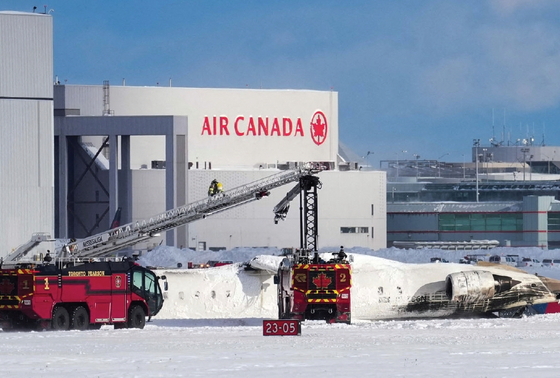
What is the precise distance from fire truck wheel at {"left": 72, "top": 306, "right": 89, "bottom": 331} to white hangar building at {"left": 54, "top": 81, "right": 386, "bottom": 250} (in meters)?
71.9

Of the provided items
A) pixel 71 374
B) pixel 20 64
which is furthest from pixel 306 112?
pixel 71 374

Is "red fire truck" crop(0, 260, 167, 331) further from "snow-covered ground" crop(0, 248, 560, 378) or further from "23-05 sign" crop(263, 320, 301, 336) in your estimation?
"23-05 sign" crop(263, 320, 301, 336)

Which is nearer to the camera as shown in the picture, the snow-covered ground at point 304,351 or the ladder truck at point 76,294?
the snow-covered ground at point 304,351

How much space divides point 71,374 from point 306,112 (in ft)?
375

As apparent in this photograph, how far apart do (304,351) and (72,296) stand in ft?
49.3

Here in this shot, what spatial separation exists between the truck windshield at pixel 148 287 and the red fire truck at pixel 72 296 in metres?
0.05

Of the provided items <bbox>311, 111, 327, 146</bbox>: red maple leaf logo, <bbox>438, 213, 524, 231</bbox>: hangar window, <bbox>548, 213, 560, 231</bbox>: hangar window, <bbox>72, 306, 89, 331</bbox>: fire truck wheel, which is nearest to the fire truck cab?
<bbox>72, 306, 89, 331</bbox>: fire truck wheel

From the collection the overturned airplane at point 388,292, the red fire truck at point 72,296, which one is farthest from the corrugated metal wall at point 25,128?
the red fire truck at point 72,296

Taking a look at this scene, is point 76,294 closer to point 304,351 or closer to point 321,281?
point 321,281

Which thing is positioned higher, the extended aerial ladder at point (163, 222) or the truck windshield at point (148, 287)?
the extended aerial ladder at point (163, 222)

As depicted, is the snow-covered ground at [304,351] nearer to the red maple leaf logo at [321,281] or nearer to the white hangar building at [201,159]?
the red maple leaf logo at [321,281]

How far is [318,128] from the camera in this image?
5620 inches

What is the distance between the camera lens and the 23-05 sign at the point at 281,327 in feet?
141

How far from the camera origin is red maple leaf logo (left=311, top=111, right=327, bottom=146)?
142 m
